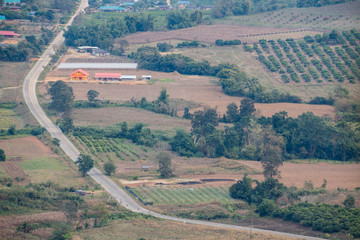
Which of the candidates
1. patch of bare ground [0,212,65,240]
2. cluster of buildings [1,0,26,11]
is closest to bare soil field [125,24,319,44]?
cluster of buildings [1,0,26,11]

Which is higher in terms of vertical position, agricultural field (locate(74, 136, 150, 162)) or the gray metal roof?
the gray metal roof

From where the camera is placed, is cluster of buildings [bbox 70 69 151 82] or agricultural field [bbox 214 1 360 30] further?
agricultural field [bbox 214 1 360 30]

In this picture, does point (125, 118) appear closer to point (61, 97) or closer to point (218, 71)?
point (61, 97)

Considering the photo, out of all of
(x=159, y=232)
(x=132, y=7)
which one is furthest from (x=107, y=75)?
(x=159, y=232)

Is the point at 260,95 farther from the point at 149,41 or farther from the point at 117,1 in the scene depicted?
the point at 117,1

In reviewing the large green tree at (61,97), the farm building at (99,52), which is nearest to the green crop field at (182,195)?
the large green tree at (61,97)

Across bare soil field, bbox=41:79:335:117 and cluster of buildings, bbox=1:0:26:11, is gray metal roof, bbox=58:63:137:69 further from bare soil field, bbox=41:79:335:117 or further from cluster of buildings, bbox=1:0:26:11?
cluster of buildings, bbox=1:0:26:11
